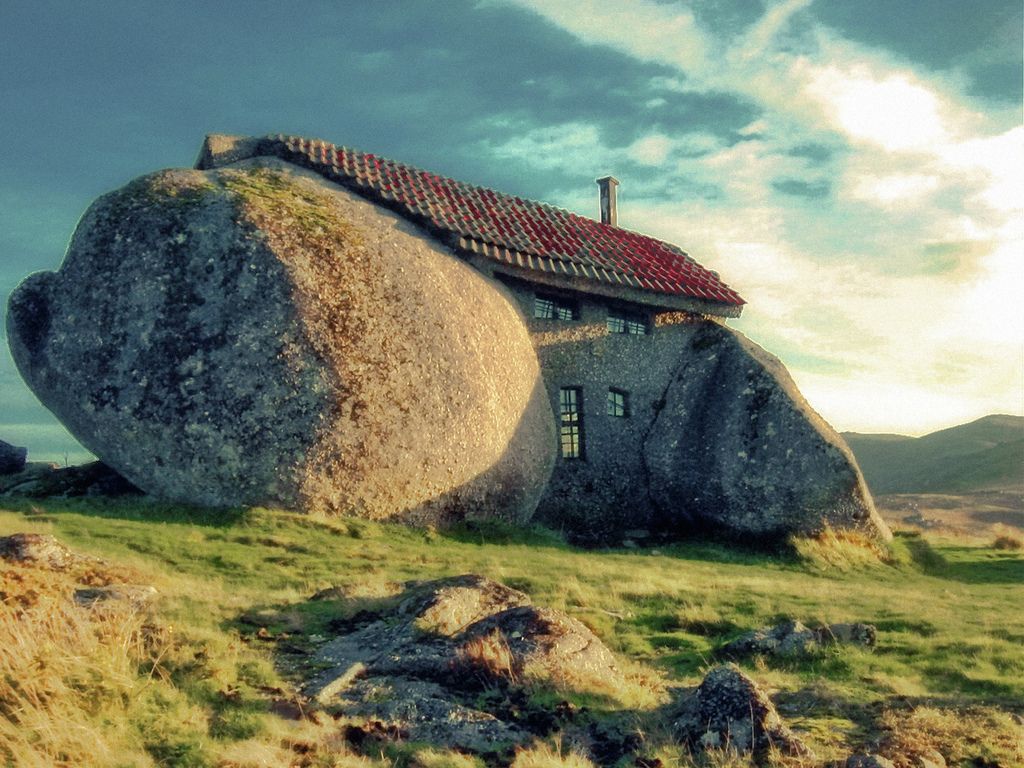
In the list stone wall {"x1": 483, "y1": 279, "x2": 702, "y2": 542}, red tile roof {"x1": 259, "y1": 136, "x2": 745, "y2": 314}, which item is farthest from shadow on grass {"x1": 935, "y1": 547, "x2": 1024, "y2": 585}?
red tile roof {"x1": 259, "y1": 136, "x2": 745, "y2": 314}

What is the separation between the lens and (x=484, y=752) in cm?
692

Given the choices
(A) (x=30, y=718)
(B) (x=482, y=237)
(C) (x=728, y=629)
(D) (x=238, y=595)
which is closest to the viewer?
(A) (x=30, y=718)

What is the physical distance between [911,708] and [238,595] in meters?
7.89

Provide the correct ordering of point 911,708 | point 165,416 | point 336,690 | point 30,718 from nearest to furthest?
point 30,718 → point 336,690 → point 911,708 → point 165,416

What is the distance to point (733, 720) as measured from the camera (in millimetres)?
7113

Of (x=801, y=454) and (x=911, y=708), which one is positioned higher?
(x=801, y=454)

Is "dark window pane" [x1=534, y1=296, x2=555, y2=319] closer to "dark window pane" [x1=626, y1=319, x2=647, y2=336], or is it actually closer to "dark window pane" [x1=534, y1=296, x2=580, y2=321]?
"dark window pane" [x1=534, y1=296, x2=580, y2=321]

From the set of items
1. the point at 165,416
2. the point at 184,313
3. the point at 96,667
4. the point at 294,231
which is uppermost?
the point at 294,231

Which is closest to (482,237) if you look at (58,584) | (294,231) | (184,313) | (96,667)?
(294,231)

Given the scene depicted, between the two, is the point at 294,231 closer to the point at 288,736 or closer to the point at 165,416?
the point at 165,416

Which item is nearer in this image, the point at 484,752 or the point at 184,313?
the point at 484,752

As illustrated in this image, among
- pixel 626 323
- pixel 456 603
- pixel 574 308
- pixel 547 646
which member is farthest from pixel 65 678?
pixel 626 323

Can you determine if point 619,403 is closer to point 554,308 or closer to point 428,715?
point 554,308

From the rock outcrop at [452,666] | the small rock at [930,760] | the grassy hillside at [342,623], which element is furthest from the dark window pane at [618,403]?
the small rock at [930,760]
